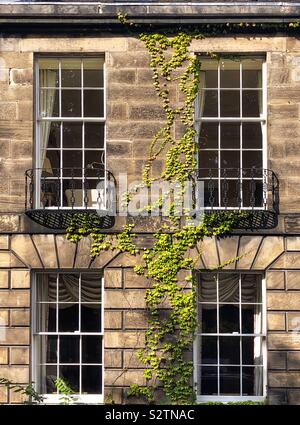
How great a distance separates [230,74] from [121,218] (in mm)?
3334

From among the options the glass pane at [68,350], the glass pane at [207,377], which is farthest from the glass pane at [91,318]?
the glass pane at [207,377]

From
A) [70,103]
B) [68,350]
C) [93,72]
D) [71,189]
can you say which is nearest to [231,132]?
[93,72]

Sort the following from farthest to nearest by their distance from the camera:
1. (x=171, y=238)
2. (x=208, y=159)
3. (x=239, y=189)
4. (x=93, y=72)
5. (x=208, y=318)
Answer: (x=93, y=72), (x=208, y=159), (x=239, y=189), (x=208, y=318), (x=171, y=238)

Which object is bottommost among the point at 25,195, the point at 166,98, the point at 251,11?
the point at 25,195

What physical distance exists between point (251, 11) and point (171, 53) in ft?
5.35

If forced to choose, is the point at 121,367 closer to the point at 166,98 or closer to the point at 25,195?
the point at 25,195

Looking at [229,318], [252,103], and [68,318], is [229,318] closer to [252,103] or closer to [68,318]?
[68,318]

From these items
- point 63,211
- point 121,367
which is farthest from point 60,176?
point 121,367

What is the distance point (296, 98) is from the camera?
22281 millimetres

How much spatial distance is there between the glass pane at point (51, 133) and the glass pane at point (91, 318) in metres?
2.98

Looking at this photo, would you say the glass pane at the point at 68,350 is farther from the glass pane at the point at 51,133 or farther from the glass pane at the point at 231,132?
the glass pane at the point at 231,132

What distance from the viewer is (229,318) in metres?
22.2

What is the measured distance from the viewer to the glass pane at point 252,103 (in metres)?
22.5

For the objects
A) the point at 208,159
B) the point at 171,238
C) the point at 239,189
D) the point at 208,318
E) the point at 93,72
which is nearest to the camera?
the point at 171,238
